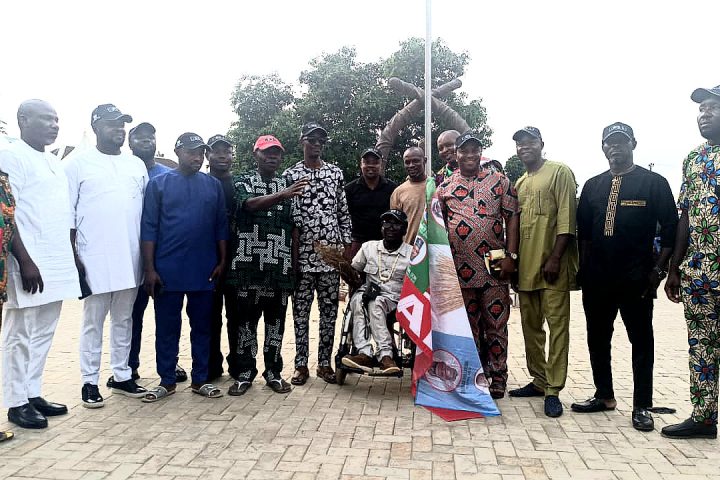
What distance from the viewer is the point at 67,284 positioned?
14.2 ft

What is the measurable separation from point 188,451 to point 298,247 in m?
2.08

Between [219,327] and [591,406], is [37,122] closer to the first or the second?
[219,327]

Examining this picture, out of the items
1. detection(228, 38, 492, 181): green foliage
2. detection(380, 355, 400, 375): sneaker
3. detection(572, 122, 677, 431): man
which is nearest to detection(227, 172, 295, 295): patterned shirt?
detection(380, 355, 400, 375): sneaker

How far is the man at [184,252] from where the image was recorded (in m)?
4.80

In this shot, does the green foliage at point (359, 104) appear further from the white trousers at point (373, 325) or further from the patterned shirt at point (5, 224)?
the patterned shirt at point (5, 224)

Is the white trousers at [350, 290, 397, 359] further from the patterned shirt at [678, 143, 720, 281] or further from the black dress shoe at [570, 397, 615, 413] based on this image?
the patterned shirt at [678, 143, 720, 281]

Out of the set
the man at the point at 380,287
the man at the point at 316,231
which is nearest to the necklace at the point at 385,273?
the man at the point at 380,287

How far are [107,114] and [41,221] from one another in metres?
1.06

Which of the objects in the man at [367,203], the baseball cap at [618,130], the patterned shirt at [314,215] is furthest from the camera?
the man at [367,203]

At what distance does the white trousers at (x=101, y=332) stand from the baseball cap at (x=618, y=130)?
156 inches

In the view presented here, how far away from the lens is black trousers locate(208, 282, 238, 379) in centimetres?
521

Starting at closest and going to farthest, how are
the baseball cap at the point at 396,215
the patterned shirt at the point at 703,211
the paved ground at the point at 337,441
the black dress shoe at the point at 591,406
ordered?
the paved ground at the point at 337,441 < the patterned shirt at the point at 703,211 < the black dress shoe at the point at 591,406 < the baseball cap at the point at 396,215

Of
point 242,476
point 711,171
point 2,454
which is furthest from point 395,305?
point 2,454

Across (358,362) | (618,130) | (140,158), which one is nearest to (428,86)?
(140,158)
